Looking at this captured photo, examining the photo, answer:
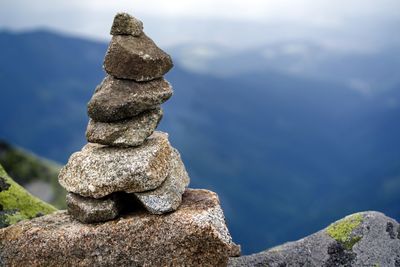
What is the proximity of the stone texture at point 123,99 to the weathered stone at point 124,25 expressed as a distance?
6.75ft

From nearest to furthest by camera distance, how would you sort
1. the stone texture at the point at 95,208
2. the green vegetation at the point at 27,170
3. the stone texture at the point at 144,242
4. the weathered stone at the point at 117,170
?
the stone texture at the point at 144,242
the weathered stone at the point at 117,170
the stone texture at the point at 95,208
the green vegetation at the point at 27,170

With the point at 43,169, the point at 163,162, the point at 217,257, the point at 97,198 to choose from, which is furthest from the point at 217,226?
the point at 43,169

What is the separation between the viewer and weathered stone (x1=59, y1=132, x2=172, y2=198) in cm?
2008

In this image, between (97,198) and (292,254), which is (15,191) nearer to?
(97,198)

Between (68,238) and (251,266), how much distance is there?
949 centimetres

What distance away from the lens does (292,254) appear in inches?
1022

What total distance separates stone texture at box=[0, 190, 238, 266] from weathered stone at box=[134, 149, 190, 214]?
36 cm

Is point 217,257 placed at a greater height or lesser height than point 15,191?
greater

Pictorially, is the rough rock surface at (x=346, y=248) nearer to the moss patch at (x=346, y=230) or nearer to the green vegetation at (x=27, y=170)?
the moss patch at (x=346, y=230)

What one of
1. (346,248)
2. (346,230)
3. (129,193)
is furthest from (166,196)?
(346,230)

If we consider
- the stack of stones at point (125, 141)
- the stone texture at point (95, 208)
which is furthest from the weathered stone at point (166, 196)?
the stone texture at point (95, 208)

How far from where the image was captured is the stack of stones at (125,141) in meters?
20.2

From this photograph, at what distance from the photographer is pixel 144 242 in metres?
20.2

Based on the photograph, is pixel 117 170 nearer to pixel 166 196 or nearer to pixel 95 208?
pixel 95 208
